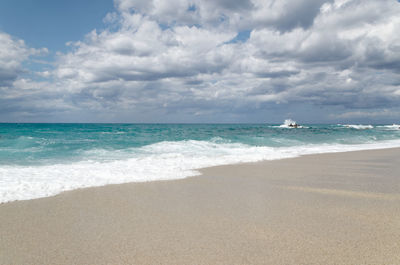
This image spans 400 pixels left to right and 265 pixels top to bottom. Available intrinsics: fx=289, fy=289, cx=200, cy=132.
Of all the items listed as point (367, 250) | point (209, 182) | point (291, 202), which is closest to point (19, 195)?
point (209, 182)

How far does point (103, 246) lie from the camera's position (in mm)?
3295

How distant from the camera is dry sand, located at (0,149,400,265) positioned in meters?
3.06

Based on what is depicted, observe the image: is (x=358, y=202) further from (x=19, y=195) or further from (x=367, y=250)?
(x=19, y=195)

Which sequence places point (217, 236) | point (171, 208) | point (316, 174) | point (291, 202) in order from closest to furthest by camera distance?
point (217, 236), point (171, 208), point (291, 202), point (316, 174)

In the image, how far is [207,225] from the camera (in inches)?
156

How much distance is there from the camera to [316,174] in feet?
27.6

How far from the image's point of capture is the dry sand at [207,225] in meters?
3.06

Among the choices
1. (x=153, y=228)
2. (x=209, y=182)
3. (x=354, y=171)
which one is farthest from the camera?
(x=354, y=171)

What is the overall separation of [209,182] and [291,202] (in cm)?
247

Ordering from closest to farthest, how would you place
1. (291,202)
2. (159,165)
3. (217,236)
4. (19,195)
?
(217,236) → (291,202) → (19,195) → (159,165)

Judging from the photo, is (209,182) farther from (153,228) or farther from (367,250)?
(367,250)

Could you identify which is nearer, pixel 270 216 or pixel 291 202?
pixel 270 216

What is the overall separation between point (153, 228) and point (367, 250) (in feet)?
8.34

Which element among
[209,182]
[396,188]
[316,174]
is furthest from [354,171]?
[209,182]
